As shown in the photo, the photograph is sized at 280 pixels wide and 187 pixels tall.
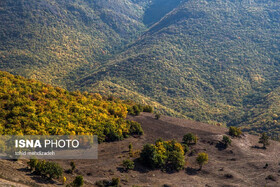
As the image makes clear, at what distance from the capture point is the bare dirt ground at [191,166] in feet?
72.3

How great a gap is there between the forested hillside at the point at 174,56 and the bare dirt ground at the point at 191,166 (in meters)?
32.5

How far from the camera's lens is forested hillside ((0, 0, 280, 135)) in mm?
82812

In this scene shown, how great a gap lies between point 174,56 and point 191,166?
87438mm

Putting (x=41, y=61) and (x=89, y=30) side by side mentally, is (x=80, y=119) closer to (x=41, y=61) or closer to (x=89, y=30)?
(x=41, y=61)

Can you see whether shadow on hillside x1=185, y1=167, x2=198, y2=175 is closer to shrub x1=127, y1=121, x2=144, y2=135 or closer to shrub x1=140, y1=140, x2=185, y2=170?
shrub x1=140, y1=140, x2=185, y2=170

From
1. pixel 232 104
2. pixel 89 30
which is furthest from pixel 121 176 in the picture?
pixel 89 30

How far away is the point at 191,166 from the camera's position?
1095 inches

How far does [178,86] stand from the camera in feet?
301

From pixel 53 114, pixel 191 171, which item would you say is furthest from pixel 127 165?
pixel 53 114

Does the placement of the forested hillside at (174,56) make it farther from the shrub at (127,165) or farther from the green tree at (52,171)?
the green tree at (52,171)

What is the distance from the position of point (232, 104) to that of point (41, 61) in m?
73.9

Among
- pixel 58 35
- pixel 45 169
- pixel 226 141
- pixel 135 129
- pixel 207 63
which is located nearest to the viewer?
pixel 45 169

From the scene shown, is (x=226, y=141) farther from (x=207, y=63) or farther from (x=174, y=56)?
(x=174, y=56)

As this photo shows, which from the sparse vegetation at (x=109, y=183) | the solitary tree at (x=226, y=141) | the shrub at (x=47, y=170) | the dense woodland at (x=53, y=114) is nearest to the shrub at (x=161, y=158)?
the sparse vegetation at (x=109, y=183)
